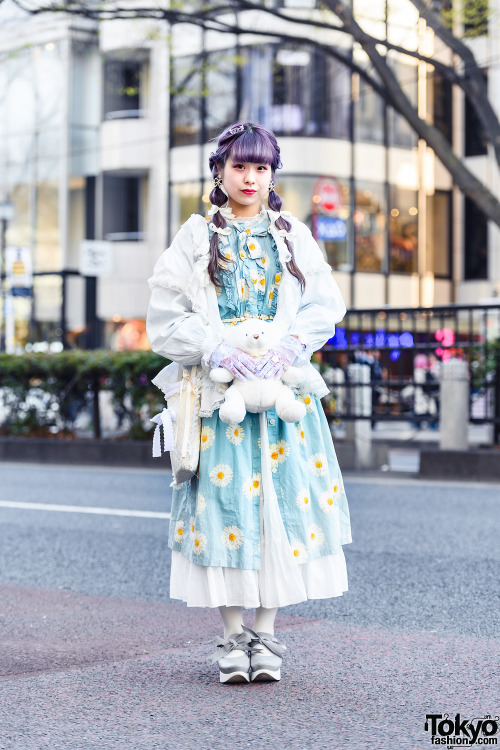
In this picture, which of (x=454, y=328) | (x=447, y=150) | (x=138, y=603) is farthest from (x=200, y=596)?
(x=447, y=150)

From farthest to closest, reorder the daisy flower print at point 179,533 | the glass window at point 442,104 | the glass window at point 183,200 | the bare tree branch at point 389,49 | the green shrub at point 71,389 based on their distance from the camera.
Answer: the glass window at point 442,104 < the glass window at point 183,200 < the green shrub at point 71,389 < the bare tree branch at point 389,49 < the daisy flower print at point 179,533

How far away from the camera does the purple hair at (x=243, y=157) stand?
4.07 meters

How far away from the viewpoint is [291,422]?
3.95 meters

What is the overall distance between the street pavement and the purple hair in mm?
1392

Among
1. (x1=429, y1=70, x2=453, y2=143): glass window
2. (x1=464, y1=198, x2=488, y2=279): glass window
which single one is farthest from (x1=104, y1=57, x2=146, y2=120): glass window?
(x1=464, y1=198, x2=488, y2=279): glass window

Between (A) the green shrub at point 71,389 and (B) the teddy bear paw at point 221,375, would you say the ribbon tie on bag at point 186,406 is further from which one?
(A) the green shrub at point 71,389

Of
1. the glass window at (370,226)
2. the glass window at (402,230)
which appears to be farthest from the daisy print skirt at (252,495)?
the glass window at (402,230)

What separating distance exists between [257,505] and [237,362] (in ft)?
1.59

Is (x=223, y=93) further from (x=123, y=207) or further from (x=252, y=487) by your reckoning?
(x=252, y=487)

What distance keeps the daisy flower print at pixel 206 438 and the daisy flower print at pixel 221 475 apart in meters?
0.09

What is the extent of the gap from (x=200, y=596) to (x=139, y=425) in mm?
10294

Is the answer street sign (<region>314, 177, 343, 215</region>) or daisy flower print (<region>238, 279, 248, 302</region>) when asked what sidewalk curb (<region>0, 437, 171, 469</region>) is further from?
street sign (<region>314, 177, 343, 215</region>)

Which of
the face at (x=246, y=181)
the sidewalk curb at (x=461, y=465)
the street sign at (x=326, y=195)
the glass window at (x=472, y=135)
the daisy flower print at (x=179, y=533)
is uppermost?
the glass window at (x=472, y=135)

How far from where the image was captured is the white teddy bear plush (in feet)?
12.6
